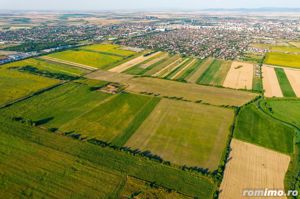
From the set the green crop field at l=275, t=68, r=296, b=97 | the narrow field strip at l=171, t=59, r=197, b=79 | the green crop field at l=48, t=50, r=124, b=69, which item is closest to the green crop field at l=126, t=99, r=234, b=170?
the green crop field at l=275, t=68, r=296, b=97

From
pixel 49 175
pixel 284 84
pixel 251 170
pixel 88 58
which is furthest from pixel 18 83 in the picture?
pixel 284 84

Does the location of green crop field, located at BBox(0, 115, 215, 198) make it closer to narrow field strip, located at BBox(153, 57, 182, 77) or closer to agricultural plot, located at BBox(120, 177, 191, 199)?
agricultural plot, located at BBox(120, 177, 191, 199)

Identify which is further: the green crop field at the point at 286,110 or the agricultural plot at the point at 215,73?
the agricultural plot at the point at 215,73

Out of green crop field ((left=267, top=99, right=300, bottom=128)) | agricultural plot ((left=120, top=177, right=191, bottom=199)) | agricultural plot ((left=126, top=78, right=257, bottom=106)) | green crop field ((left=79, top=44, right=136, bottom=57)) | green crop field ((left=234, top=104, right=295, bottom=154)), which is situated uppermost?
green crop field ((left=79, top=44, right=136, bottom=57))

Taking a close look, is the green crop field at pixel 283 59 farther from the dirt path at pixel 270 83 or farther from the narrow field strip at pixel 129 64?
the narrow field strip at pixel 129 64

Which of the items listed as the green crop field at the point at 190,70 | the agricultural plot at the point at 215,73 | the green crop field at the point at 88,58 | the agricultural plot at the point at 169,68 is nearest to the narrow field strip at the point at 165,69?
the agricultural plot at the point at 169,68

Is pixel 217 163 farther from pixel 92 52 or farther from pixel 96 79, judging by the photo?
pixel 92 52
